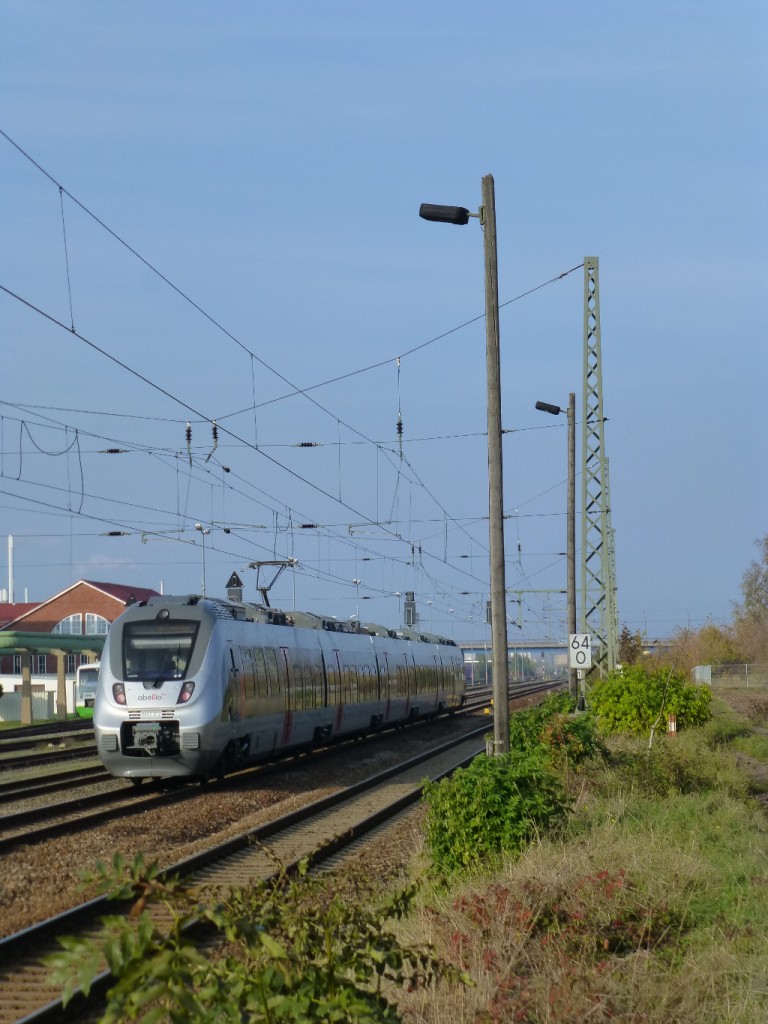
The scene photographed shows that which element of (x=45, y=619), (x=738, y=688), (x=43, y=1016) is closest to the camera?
(x=43, y=1016)

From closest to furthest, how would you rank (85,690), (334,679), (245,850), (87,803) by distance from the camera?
1. (245,850)
2. (87,803)
3. (334,679)
4. (85,690)

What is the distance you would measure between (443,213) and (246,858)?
870 centimetres

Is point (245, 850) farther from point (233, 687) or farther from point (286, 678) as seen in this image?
point (286, 678)

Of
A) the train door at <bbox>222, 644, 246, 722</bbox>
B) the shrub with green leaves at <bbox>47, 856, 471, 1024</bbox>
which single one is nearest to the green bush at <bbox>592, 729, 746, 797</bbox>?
the train door at <bbox>222, 644, 246, 722</bbox>

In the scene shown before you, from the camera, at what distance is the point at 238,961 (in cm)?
434

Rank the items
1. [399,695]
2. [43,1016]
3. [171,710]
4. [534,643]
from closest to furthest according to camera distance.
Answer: [43,1016] < [171,710] < [399,695] < [534,643]

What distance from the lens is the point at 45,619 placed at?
307ft

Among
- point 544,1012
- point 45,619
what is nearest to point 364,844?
point 544,1012

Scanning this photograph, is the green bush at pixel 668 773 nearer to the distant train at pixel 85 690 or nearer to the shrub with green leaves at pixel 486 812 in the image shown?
the shrub with green leaves at pixel 486 812

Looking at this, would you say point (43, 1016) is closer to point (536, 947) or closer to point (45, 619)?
point (536, 947)

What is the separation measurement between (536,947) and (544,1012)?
132cm

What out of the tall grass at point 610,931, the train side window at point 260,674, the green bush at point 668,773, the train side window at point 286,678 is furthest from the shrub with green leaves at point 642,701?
the tall grass at point 610,931

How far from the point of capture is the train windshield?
65.4ft

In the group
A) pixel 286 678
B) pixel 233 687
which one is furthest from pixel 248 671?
pixel 286 678
